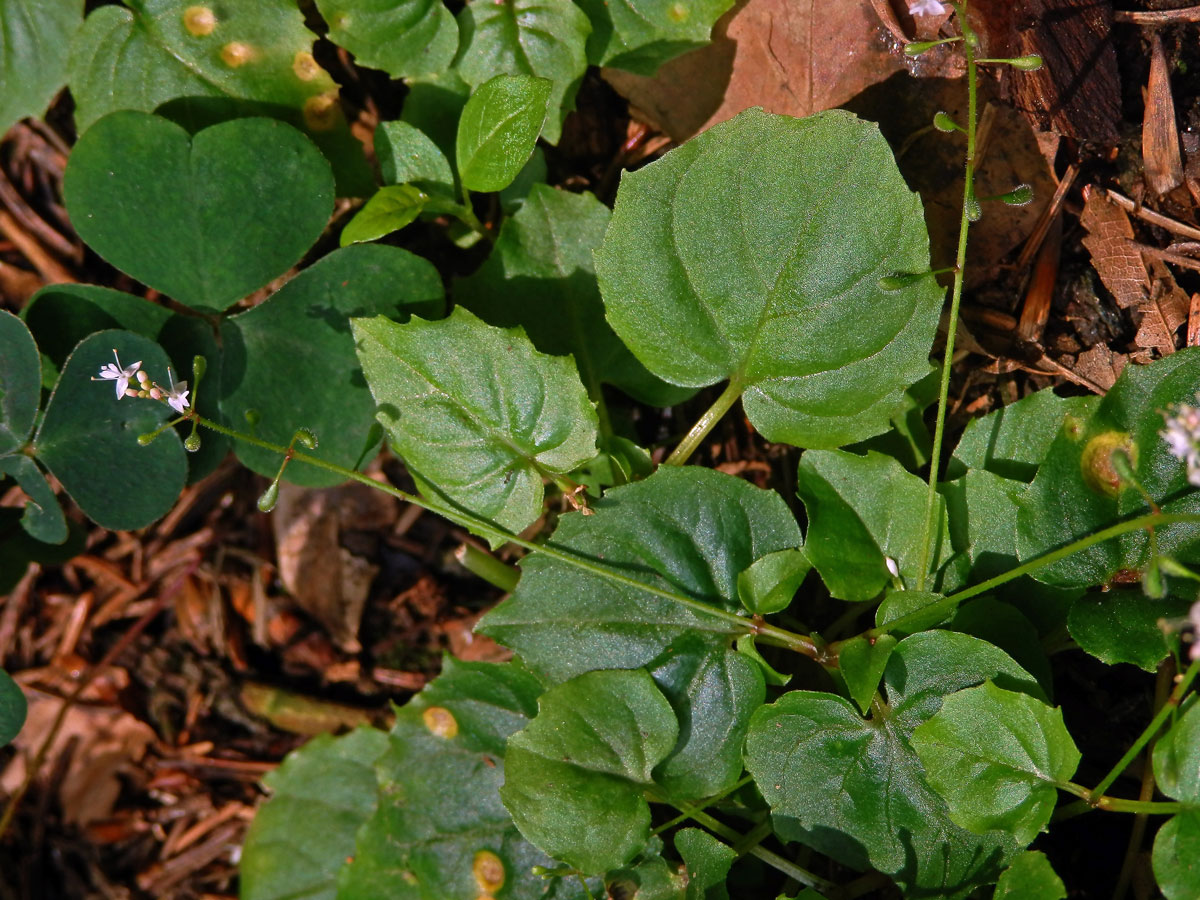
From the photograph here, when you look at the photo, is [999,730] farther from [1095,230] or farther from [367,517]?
[367,517]

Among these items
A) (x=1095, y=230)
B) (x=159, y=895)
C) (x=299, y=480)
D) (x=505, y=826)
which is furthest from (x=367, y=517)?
(x=1095, y=230)

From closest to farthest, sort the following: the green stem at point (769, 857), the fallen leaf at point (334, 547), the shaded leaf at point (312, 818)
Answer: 1. the green stem at point (769, 857)
2. the shaded leaf at point (312, 818)
3. the fallen leaf at point (334, 547)

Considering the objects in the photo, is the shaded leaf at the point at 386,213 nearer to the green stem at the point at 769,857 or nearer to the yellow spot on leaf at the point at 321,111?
the yellow spot on leaf at the point at 321,111

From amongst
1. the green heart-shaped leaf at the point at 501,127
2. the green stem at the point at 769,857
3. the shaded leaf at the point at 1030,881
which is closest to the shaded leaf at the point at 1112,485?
the shaded leaf at the point at 1030,881

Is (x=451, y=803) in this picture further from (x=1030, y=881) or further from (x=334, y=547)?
(x=1030, y=881)

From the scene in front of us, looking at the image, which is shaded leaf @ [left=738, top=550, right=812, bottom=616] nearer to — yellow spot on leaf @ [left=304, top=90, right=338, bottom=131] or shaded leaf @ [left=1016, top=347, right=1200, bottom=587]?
shaded leaf @ [left=1016, top=347, right=1200, bottom=587]

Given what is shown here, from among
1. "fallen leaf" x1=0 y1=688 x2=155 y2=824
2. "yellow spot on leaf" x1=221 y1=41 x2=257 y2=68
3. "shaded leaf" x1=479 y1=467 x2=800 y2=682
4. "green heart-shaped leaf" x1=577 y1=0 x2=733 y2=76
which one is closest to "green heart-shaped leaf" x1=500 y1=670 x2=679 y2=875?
"shaded leaf" x1=479 y1=467 x2=800 y2=682

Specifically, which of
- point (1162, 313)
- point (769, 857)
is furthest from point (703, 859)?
point (1162, 313)
